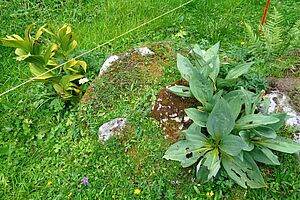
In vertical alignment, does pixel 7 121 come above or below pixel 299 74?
below

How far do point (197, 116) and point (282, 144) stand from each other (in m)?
0.57

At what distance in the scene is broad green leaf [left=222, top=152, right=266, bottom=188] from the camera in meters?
2.69

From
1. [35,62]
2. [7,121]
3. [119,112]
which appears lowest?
[7,121]

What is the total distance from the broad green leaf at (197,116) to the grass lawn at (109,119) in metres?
0.37

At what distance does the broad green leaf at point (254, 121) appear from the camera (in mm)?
2593

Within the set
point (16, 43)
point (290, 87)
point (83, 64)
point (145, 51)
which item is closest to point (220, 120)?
point (290, 87)

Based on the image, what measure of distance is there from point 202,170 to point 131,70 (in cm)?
120

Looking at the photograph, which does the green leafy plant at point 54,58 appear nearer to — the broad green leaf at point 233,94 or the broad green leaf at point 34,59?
the broad green leaf at point 34,59

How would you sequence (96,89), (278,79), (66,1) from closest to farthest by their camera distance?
(278,79) < (96,89) < (66,1)

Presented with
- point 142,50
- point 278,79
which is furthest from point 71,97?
point 278,79

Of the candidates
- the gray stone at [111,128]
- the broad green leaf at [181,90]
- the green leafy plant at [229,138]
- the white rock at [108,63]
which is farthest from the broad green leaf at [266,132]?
the white rock at [108,63]

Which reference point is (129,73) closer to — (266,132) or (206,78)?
(206,78)

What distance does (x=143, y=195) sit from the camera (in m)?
2.90

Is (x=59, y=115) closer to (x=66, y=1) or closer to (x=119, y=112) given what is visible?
(x=119, y=112)
